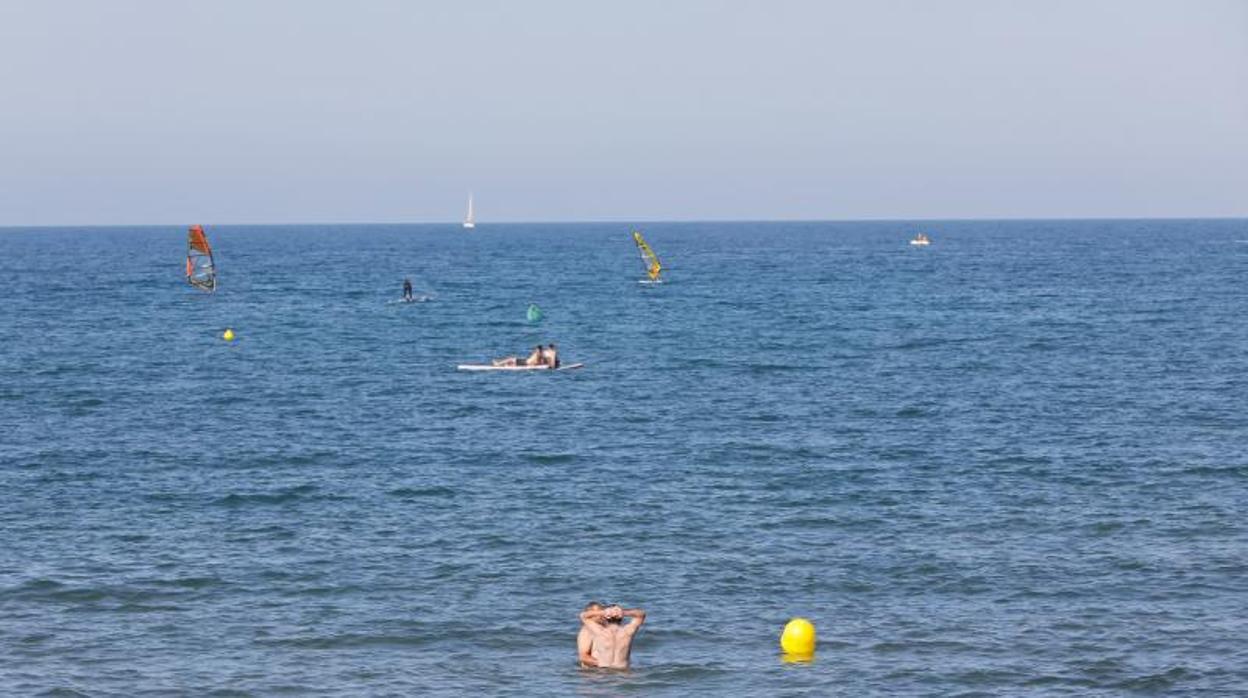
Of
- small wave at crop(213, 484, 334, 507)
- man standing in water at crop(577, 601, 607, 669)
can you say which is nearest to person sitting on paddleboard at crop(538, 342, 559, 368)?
small wave at crop(213, 484, 334, 507)

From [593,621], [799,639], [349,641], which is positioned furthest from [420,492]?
[799,639]

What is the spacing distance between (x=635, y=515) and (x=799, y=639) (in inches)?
527

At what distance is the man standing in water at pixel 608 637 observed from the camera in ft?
104

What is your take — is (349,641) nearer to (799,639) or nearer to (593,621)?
(593,621)

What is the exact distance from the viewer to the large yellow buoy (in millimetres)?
33031

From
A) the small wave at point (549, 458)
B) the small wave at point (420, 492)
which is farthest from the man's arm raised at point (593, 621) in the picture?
the small wave at point (549, 458)

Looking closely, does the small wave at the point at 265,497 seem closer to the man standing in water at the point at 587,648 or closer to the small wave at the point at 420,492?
the small wave at the point at 420,492

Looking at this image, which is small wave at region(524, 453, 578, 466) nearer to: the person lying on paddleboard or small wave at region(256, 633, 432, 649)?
small wave at region(256, 633, 432, 649)

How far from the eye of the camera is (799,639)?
1300 inches

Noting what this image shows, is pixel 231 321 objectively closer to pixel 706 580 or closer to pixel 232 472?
pixel 232 472

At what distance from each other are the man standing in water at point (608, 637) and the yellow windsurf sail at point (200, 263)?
101962 millimetres

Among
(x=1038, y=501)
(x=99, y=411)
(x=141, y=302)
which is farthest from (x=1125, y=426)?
(x=141, y=302)

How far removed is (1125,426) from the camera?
201ft

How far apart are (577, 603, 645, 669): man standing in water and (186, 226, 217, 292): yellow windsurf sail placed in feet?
335
